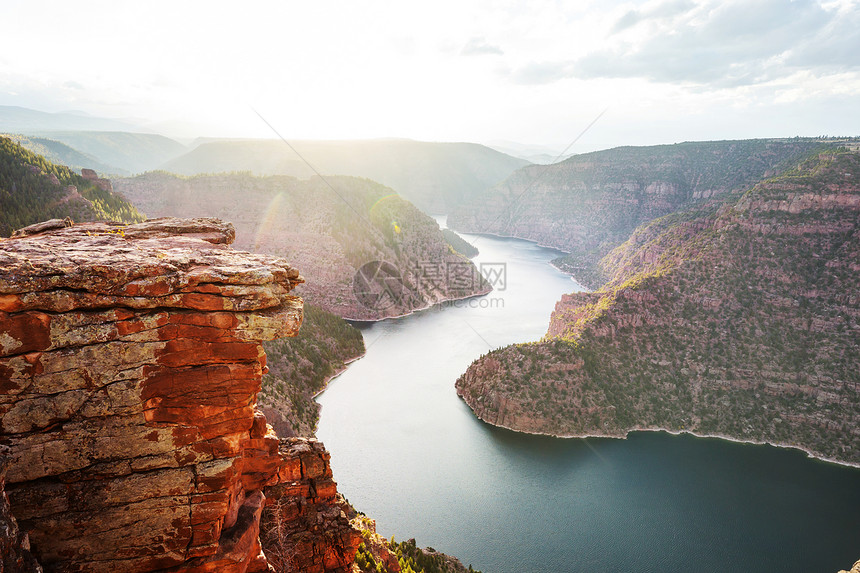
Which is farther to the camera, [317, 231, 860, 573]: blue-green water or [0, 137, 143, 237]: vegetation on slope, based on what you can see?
[0, 137, 143, 237]: vegetation on slope

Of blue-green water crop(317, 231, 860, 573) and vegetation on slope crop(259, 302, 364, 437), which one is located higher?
vegetation on slope crop(259, 302, 364, 437)

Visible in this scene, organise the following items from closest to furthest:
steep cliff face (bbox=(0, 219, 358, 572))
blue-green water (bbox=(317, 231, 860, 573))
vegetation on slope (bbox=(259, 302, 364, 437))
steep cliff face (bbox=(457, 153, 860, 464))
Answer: steep cliff face (bbox=(0, 219, 358, 572)) < blue-green water (bbox=(317, 231, 860, 573)) < vegetation on slope (bbox=(259, 302, 364, 437)) < steep cliff face (bbox=(457, 153, 860, 464))

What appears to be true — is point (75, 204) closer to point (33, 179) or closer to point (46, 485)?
point (33, 179)

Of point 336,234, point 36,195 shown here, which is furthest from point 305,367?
point 336,234

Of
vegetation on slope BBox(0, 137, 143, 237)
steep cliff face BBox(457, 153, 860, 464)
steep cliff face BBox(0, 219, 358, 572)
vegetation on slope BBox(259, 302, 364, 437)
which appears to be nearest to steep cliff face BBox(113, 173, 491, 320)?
vegetation on slope BBox(259, 302, 364, 437)

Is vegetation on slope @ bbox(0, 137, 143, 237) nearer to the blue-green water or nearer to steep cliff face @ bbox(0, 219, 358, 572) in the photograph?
the blue-green water

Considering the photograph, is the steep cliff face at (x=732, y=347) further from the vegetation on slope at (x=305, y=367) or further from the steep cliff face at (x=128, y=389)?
the steep cliff face at (x=128, y=389)

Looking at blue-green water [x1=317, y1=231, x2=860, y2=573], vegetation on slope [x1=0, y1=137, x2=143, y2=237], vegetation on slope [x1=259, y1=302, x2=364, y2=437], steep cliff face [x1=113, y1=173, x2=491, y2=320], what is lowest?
blue-green water [x1=317, y1=231, x2=860, y2=573]

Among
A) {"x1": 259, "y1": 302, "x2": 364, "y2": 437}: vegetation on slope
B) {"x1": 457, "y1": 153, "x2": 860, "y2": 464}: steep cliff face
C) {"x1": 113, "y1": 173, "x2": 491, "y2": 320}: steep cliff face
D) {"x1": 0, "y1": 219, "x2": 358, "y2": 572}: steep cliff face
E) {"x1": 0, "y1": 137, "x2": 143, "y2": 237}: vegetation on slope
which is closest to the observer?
{"x1": 0, "y1": 219, "x2": 358, "y2": 572}: steep cliff face
